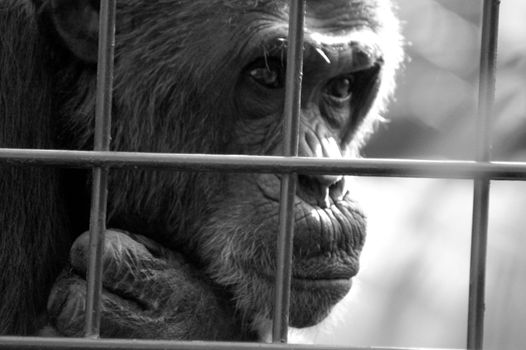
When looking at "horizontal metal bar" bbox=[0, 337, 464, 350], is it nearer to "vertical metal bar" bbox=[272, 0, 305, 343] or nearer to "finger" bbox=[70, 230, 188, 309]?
"vertical metal bar" bbox=[272, 0, 305, 343]

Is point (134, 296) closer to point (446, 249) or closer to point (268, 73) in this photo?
point (268, 73)

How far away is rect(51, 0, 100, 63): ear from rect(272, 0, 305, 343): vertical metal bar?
112cm

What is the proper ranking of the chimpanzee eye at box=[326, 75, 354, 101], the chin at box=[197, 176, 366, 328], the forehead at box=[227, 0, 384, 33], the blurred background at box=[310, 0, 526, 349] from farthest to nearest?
the blurred background at box=[310, 0, 526, 349] < the chimpanzee eye at box=[326, 75, 354, 101] < the forehead at box=[227, 0, 384, 33] < the chin at box=[197, 176, 366, 328]

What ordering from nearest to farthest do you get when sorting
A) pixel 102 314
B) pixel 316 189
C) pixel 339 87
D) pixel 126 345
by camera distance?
pixel 126 345
pixel 102 314
pixel 316 189
pixel 339 87

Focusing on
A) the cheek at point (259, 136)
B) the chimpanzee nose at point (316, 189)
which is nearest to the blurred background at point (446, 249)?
the cheek at point (259, 136)

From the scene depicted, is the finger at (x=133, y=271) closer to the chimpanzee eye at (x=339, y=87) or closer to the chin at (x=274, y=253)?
the chin at (x=274, y=253)

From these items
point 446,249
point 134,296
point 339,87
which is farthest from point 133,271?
point 446,249

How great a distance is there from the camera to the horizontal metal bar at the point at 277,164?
1934 mm

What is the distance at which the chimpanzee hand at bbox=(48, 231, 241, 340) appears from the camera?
8.58ft

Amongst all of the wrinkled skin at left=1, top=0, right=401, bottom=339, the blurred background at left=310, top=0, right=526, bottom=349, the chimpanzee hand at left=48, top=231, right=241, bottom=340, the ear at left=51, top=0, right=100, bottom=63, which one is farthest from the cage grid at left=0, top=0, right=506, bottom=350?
the blurred background at left=310, top=0, right=526, bottom=349

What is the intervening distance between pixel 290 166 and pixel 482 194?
1.08 ft

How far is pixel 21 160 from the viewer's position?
196 centimetres

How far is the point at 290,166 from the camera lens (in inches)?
76.9

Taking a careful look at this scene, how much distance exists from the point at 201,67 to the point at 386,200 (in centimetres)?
490
